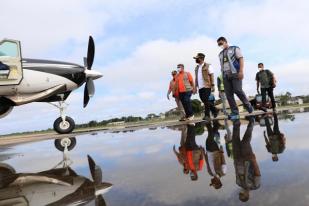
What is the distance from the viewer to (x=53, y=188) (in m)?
2.88

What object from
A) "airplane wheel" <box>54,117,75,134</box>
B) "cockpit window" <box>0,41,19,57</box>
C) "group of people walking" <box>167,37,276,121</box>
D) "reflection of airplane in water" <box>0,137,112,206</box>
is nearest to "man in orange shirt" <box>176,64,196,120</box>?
"group of people walking" <box>167,37,276,121</box>

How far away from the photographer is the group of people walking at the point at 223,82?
866 cm

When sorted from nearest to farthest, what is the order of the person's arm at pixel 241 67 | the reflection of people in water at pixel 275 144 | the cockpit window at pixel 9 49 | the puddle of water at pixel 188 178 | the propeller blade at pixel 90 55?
the puddle of water at pixel 188 178, the reflection of people in water at pixel 275 144, the person's arm at pixel 241 67, the cockpit window at pixel 9 49, the propeller blade at pixel 90 55

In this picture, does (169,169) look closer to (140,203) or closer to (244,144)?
(140,203)

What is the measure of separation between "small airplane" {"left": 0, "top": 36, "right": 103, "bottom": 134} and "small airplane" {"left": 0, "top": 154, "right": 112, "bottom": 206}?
703cm

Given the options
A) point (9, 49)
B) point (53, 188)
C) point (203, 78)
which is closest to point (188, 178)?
point (53, 188)

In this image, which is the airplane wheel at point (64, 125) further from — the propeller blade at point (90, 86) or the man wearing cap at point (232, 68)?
the man wearing cap at point (232, 68)

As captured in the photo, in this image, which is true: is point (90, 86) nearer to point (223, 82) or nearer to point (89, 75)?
point (89, 75)

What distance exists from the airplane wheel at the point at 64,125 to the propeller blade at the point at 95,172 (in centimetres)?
693

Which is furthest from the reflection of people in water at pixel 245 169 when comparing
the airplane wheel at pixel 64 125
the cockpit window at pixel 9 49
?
the cockpit window at pixel 9 49

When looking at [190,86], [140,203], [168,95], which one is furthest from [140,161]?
[168,95]

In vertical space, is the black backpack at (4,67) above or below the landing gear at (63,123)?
above

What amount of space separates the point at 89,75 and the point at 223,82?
485 centimetres

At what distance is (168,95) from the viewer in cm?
1305
